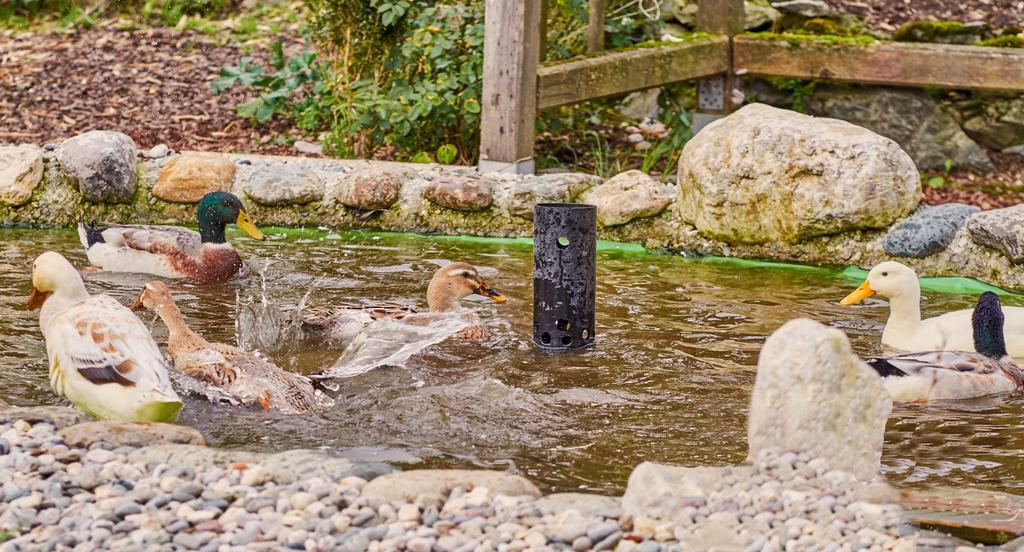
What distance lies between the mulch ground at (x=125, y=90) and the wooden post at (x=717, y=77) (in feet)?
11.9

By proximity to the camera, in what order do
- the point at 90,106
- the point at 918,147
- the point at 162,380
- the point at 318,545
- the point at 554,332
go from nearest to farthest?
the point at 318,545 → the point at 162,380 → the point at 554,332 → the point at 918,147 → the point at 90,106

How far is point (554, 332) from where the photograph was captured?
20.8ft

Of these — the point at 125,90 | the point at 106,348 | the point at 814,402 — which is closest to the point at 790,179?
the point at 814,402

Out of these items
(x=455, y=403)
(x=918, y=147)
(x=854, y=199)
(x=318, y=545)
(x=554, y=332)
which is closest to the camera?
(x=318, y=545)

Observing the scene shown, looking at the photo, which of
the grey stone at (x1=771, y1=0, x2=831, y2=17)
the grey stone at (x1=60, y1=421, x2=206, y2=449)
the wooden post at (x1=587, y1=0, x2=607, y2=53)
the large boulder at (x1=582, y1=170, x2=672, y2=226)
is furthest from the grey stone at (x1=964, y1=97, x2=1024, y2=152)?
the grey stone at (x1=60, y1=421, x2=206, y2=449)

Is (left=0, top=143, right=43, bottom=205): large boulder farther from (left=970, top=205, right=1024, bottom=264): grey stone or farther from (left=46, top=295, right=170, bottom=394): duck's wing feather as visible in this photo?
(left=970, top=205, right=1024, bottom=264): grey stone

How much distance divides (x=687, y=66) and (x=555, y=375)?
16.6 feet


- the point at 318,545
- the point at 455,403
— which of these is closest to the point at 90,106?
A: the point at 455,403

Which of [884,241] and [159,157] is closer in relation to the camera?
[884,241]

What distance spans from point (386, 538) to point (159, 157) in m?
6.83

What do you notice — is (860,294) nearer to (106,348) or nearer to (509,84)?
(509,84)

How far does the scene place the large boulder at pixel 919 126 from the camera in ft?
35.5

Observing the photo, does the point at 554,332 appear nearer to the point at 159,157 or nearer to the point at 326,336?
the point at 326,336

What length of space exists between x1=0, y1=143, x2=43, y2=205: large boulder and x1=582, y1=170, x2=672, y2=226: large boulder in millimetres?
3937
